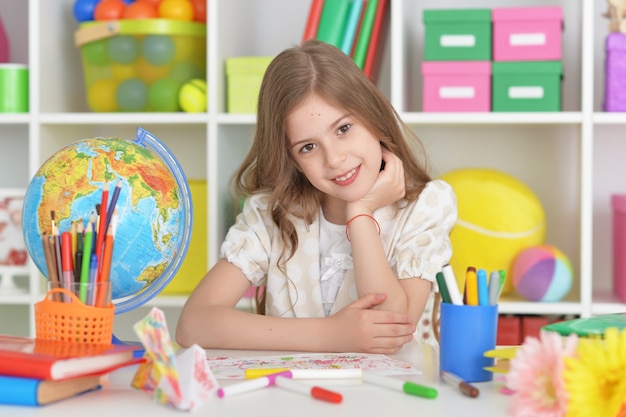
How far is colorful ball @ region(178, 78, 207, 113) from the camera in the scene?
7.75 feet

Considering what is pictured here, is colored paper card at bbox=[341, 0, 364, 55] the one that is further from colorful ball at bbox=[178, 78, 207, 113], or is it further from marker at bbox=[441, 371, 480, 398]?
→ marker at bbox=[441, 371, 480, 398]

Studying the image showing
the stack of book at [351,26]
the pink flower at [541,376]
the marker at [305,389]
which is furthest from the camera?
the stack of book at [351,26]

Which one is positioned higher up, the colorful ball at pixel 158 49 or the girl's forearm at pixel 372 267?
the colorful ball at pixel 158 49

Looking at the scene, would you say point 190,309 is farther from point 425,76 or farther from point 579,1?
point 579,1

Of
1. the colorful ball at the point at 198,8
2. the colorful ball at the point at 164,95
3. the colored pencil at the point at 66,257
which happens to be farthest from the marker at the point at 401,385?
the colorful ball at the point at 198,8

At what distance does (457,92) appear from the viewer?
7.52ft

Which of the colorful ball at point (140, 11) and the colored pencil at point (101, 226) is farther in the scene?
the colorful ball at point (140, 11)

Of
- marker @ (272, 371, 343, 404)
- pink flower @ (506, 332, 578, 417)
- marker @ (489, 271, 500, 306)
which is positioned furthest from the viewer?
marker @ (489, 271, 500, 306)

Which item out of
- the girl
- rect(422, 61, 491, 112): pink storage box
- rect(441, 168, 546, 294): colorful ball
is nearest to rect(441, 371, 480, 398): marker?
the girl

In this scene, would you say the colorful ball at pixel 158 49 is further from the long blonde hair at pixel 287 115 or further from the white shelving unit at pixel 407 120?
the long blonde hair at pixel 287 115

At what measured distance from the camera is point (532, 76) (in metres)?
2.27

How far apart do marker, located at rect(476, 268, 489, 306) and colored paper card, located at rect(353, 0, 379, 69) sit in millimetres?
1396

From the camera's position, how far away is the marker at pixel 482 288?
100 cm

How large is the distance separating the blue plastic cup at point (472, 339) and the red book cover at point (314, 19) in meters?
1.45
